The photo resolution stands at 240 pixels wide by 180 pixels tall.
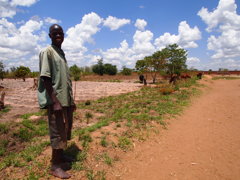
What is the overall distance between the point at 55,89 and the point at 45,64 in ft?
1.19

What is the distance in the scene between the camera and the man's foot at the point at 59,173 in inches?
102

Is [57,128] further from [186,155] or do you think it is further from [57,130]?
[186,155]

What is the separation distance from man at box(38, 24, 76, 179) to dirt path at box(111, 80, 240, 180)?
3.82 feet

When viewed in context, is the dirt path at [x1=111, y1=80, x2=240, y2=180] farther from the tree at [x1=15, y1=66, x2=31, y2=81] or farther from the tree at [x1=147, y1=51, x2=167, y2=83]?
the tree at [x1=15, y1=66, x2=31, y2=81]

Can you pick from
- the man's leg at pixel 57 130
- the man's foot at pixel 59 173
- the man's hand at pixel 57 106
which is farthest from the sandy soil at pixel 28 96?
the man's hand at pixel 57 106

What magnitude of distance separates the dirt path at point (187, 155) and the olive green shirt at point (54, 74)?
5.30 ft

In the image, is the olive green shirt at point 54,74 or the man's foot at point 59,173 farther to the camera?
the man's foot at point 59,173

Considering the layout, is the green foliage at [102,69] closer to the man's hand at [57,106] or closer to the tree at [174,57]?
the tree at [174,57]

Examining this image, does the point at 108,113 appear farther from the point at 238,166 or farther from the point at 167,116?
the point at 238,166

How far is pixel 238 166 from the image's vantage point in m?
3.15

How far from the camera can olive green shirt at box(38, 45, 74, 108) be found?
2309 millimetres

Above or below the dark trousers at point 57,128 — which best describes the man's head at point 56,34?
above

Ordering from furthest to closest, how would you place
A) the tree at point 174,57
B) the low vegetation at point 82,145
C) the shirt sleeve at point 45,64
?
the tree at point 174,57
the low vegetation at point 82,145
the shirt sleeve at point 45,64

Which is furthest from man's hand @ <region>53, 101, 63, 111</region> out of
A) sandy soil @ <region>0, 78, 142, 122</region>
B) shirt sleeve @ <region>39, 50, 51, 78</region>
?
sandy soil @ <region>0, 78, 142, 122</region>
